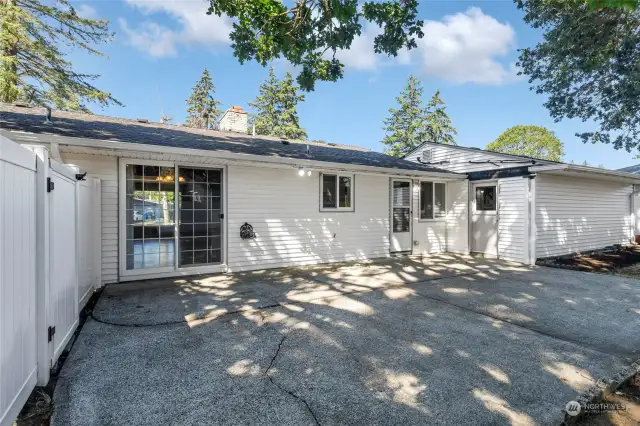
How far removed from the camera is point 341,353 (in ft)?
9.79

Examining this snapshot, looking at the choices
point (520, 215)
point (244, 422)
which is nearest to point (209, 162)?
point (244, 422)

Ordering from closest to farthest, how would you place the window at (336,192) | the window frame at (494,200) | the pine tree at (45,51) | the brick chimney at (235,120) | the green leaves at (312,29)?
1. the green leaves at (312,29)
2. the window at (336,192)
3. the window frame at (494,200)
4. the pine tree at (45,51)
5. the brick chimney at (235,120)

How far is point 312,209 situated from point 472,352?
514cm

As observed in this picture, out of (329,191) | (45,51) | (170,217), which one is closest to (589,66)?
(329,191)

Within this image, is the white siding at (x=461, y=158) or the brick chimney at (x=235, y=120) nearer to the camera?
the white siding at (x=461, y=158)

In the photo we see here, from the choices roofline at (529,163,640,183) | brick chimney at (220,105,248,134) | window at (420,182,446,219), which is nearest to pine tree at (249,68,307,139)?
brick chimney at (220,105,248,134)

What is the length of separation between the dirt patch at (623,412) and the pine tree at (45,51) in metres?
16.7

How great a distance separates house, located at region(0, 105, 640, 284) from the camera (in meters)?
5.55

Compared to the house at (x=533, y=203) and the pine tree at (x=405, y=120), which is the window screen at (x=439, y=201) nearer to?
the house at (x=533, y=203)

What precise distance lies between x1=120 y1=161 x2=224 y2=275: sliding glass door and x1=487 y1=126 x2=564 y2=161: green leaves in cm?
3239

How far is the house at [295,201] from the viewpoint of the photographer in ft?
18.2

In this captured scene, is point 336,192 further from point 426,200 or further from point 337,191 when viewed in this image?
point 426,200

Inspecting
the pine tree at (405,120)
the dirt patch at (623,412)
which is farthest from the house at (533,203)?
the pine tree at (405,120)

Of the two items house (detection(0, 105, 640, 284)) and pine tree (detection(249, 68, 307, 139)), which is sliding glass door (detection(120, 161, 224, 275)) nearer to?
house (detection(0, 105, 640, 284))
